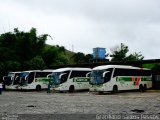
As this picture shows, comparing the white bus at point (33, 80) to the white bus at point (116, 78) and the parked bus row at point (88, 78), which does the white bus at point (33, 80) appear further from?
the white bus at point (116, 78)

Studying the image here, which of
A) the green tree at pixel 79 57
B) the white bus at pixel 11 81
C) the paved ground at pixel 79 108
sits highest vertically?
the green tree at pixel 79 57

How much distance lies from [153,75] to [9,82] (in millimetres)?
18435

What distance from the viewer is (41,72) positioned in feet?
144

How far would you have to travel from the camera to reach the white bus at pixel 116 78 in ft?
110

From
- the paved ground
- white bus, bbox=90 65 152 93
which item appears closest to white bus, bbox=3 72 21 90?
white bus, bbox=90 65 152 93

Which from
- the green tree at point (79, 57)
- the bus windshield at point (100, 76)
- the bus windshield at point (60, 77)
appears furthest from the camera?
the green tree at point (79, 57)

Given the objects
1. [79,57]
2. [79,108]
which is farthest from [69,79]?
[79,57]

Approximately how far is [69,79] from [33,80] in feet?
21.9

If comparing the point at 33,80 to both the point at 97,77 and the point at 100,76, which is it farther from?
the point at 100,76

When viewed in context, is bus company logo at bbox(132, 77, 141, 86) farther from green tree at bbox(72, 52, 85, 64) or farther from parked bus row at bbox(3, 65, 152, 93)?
green tree at bbox(72, 52, 85, 64)

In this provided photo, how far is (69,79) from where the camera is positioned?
38344 millimetres

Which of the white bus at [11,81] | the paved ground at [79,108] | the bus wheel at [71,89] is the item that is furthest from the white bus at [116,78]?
the white bus at [11,81]

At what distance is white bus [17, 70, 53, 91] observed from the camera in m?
43.0

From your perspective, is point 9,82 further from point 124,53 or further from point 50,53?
point 124,53
